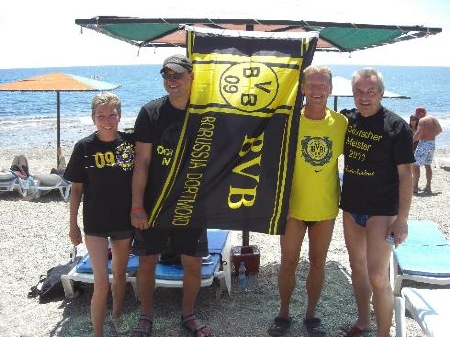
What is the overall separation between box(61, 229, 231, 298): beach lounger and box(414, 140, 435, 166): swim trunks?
7.37 metres

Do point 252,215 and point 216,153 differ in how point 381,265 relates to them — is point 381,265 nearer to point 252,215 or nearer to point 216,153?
point 252,215

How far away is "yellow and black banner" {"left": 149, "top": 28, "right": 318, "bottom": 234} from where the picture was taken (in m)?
3.63

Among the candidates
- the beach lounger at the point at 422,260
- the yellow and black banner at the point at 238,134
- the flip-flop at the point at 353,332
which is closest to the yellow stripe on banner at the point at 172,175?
the yellow and black banner at the point at 238,134

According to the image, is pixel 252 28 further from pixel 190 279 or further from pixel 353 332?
pixel 353 332

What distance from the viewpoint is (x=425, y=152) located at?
11.0 m

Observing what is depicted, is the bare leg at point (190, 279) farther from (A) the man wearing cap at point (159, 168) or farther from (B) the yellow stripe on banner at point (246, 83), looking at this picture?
(B) the yellow stripe on banner at point (246, 83)

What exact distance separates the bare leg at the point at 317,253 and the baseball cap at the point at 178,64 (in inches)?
61.0

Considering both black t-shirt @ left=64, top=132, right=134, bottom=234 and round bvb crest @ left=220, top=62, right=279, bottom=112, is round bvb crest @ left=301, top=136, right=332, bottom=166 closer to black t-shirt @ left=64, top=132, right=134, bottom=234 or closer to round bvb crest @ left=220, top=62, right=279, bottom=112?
round bvb crest @ left=220, top=62, right=279, bottom=112

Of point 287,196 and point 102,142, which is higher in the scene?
point 102,142

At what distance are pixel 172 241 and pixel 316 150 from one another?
1340 millimetres

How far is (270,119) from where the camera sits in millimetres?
3676

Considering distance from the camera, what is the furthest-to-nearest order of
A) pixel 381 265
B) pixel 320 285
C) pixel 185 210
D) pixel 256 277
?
pixel 256 277
pixel 320 285
pixel 185 210
pixel 381 265

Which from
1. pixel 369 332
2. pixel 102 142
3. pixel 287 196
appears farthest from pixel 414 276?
pixel 102 142

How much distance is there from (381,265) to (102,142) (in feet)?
7.29
